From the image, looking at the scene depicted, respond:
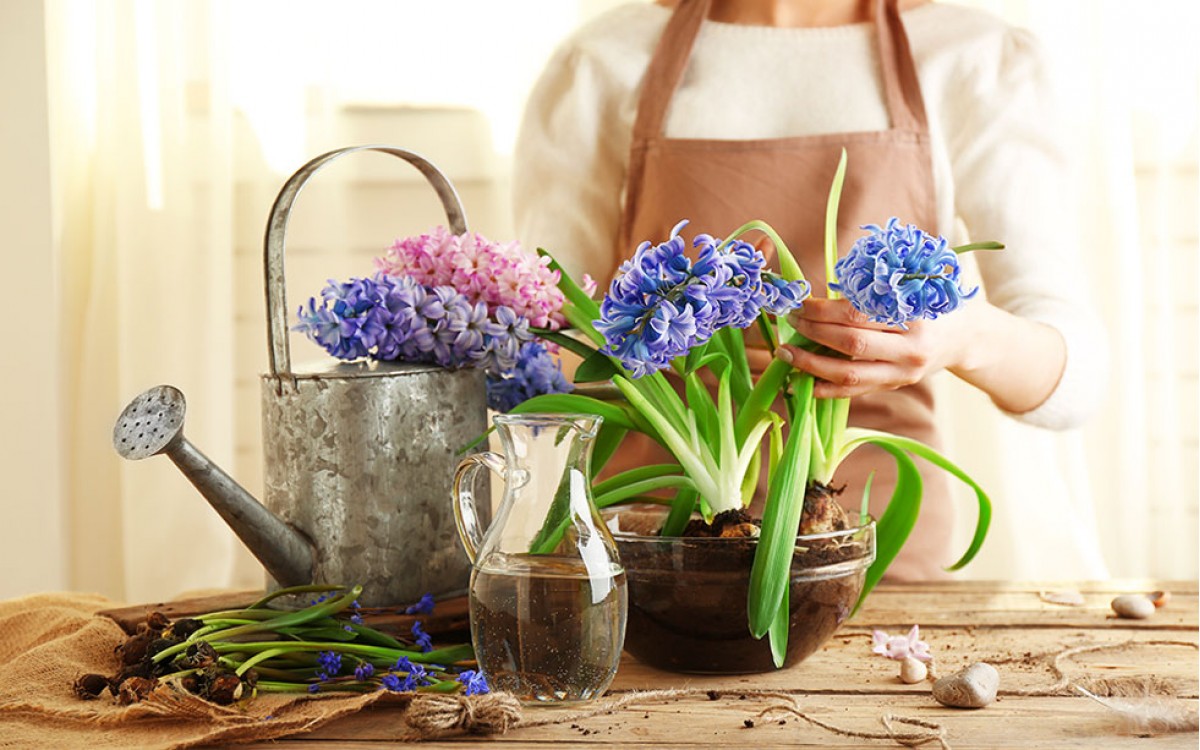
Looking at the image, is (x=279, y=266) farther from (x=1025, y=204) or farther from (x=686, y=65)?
(x=1025, y=204)

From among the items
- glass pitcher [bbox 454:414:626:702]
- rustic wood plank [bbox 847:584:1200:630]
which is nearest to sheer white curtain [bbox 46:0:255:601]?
rustic wood plank [bbox 847:584:1200:630]

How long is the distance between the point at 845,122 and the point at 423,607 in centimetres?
78

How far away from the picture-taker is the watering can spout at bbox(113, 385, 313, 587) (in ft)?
2.35

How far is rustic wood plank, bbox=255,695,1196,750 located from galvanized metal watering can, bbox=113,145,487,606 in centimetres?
15

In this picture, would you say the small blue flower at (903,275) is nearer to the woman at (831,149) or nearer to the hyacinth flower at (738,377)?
the hyacinth flower at (738,377)

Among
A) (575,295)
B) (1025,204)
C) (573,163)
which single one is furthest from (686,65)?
(575,295)

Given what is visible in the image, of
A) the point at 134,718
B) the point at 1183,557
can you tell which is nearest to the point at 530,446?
the point at 134,718

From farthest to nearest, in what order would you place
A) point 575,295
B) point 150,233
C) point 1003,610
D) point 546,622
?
1. point 150,233
2. point 1003,610
3. point 575,295
4. point 546,622

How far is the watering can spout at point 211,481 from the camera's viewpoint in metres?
0.72

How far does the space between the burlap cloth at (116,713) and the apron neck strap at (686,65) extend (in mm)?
827

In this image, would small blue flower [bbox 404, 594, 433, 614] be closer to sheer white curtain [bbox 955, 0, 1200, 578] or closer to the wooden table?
the wooden table

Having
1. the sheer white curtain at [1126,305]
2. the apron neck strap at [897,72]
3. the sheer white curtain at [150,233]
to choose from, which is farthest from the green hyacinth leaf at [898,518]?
the sheer white curtain at [150,233]

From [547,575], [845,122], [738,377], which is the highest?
[845,122]

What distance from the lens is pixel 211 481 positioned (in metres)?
0.75
